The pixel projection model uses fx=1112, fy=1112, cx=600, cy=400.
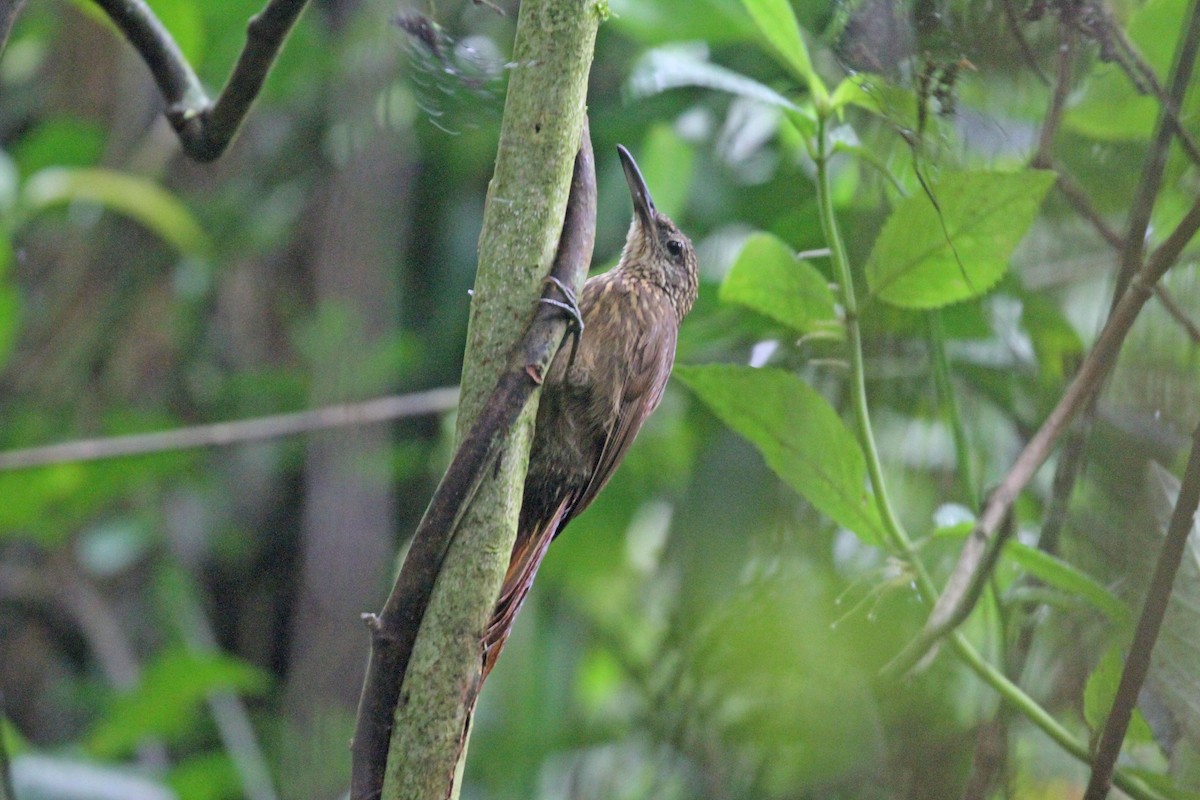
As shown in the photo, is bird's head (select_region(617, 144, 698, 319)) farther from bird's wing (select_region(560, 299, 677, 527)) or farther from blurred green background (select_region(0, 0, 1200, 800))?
bird's wing (select_region(560, 299, 677, 527))

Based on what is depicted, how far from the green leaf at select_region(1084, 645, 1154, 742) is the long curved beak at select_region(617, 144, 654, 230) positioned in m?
1.19

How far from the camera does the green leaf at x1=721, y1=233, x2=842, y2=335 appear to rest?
129 centimetres

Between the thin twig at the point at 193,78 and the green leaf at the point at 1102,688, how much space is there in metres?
1.05

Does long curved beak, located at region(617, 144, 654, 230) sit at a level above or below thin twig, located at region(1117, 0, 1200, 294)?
below

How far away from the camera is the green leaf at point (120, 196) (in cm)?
296

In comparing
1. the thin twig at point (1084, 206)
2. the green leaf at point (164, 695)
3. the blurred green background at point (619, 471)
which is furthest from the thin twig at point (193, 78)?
the green leaf at point (164, 695)

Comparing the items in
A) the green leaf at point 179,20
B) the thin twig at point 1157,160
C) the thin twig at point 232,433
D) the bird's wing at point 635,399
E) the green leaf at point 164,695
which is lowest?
the green leaf at point 164,695

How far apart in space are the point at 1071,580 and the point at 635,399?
86 cm

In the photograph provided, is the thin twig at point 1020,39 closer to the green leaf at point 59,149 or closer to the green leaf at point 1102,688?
the green leaf at point 1102,688

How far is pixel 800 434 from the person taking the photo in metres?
1.25

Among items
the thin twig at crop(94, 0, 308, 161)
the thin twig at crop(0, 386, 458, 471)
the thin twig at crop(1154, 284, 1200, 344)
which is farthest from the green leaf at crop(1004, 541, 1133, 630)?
the thin twig at crop(0, 386, 458, 471)

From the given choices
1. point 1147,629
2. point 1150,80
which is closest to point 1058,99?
point 1150,80

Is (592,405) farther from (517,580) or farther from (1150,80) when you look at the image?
(1150,80)

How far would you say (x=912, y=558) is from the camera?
47.7 inches
